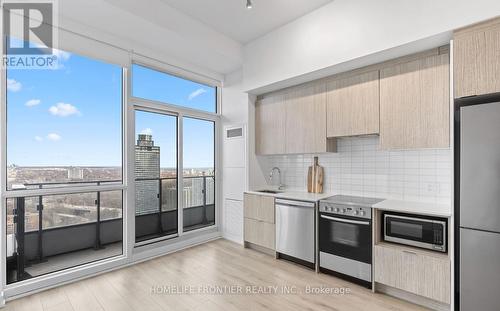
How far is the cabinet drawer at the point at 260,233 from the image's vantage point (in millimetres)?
3727

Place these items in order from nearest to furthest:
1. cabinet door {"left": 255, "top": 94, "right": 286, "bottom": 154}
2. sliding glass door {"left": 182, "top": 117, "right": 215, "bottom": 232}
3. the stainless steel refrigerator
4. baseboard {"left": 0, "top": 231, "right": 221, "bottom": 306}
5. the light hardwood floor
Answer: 1. the stainless steel refrigerator
2. the light hardwood floor
3. baseboard {"left": 0, "top": 231, "right": 221, "bottom": 306}
4. cabinet door {"left": 255, "top": 94, "right": 286, "bottom": 154}
5. sliding glass door {"left": 182, "top": 117, "right": 215, "bottom": 232}

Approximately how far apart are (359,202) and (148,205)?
3043 millimetres

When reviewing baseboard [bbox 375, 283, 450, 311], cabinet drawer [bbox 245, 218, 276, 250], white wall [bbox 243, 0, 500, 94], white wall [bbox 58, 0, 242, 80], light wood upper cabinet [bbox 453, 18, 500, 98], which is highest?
white wall [bbox 58, 0, 242, 80]

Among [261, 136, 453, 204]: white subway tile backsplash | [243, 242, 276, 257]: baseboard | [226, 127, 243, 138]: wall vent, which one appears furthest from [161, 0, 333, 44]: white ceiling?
[243, 242, 276, 257]: baseboard

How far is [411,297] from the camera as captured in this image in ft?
8.25

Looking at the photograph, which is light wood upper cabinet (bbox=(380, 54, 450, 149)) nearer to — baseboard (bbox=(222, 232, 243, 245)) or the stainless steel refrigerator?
the stainless steel refrigerator

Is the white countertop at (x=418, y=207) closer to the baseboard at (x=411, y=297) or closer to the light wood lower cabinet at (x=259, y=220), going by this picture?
the baseboard at (x=411, y=297)

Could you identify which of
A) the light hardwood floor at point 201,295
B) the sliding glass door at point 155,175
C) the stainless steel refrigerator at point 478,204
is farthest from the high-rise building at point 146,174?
the stainless steel refrigerator at point 478,204

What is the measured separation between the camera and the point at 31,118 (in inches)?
110

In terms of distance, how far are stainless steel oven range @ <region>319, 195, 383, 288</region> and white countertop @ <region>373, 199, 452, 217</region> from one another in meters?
0.15

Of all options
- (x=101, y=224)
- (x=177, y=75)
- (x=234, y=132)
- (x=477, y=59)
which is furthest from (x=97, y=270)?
(x=477, y=59)

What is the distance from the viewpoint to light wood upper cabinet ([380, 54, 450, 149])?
2.49 meters

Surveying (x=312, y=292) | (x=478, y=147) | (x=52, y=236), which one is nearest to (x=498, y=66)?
(x=478, y=147)

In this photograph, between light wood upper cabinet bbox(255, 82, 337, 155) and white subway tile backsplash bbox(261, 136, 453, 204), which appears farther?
light wood upper cabinet bbox(255, 82, 337, 155)
